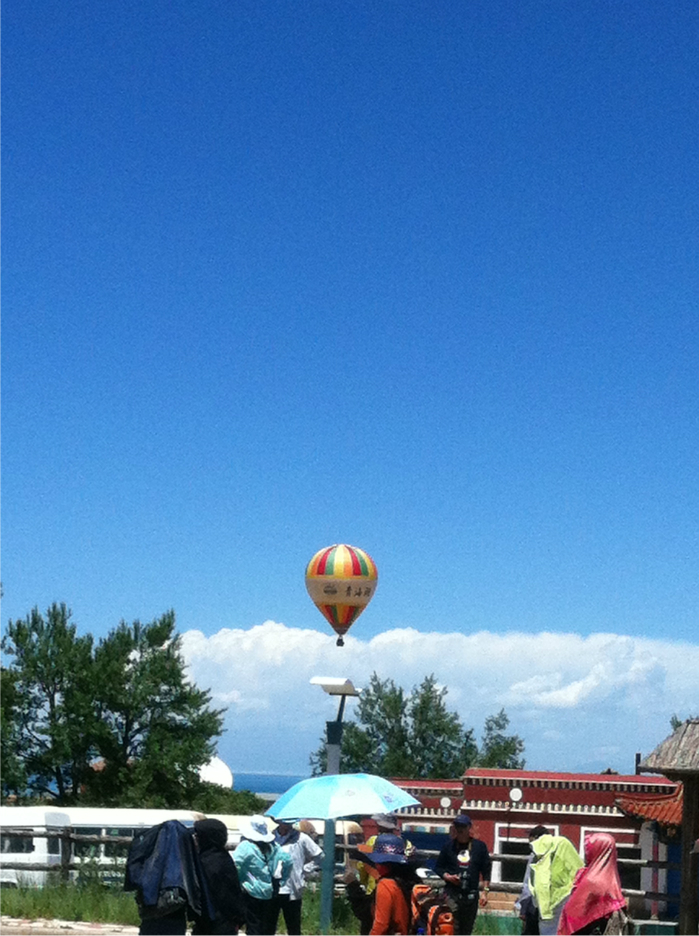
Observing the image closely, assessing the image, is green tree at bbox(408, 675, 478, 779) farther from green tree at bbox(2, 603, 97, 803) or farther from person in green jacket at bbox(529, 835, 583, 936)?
person in green jacket at bbox(529, 835, 583, 936)

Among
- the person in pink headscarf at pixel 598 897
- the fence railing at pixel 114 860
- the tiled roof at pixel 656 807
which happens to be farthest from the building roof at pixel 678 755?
the tiled roof at pixel 656 807

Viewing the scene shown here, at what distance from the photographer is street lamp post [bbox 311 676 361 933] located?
1731 cm

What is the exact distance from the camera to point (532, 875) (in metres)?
13.2

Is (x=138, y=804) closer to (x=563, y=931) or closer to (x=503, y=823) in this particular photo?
(x=503, y=823)

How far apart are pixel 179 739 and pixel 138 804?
4123 millimetres

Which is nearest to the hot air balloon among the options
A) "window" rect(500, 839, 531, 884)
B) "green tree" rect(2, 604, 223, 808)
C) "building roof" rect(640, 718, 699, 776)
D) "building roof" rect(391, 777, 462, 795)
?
"building roof" rect(640, 718, 699, 776)

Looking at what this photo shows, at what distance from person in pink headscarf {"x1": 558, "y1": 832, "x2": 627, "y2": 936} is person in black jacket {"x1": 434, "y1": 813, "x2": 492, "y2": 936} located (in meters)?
3.17

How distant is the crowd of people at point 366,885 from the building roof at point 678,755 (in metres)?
A: 4.03

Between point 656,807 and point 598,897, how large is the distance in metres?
28.3

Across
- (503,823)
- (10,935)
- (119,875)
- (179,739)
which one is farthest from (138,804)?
(10,935)

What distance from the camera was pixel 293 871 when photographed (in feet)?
48.0

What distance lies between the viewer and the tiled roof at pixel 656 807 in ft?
121

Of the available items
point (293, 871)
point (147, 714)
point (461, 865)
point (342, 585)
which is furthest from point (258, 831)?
point (147, 714)

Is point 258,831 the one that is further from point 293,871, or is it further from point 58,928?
point 58,928
